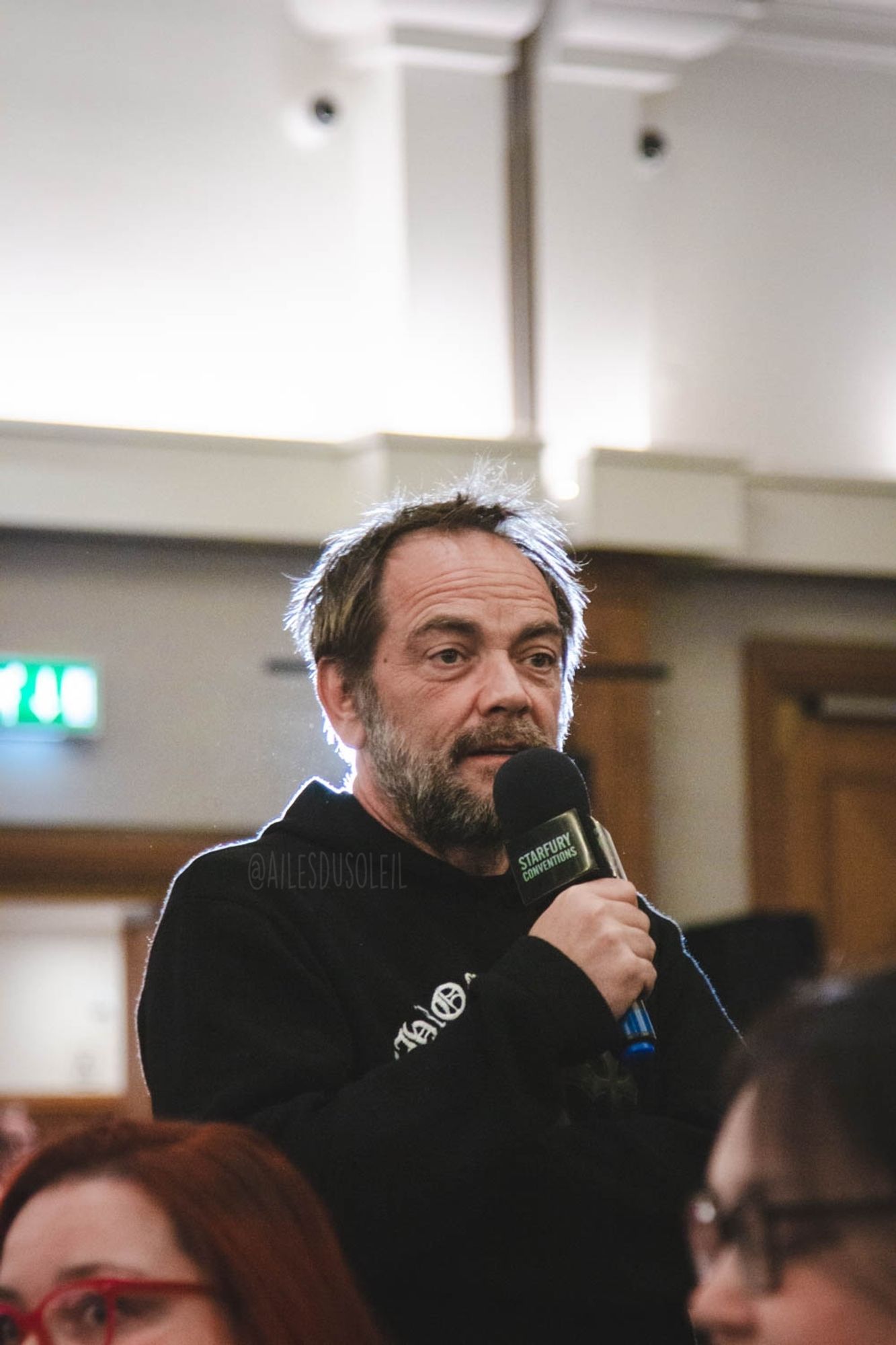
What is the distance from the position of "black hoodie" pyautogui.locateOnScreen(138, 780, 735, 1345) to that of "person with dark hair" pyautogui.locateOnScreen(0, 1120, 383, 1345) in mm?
260

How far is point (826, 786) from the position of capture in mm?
5273

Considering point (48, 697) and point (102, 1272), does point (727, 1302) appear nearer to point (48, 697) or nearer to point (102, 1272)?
point (102, 1272)

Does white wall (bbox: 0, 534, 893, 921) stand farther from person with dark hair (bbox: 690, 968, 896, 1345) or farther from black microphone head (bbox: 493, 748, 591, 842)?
person with dark hair (bbox: 690, 968, 896, 1345)

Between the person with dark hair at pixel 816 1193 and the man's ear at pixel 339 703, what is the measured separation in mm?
994

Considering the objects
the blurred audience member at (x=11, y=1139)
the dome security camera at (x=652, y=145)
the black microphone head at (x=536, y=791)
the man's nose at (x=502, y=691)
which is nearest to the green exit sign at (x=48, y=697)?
the blurred audience member at (x=11, y=1139)

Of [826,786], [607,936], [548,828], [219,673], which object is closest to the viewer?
[607,936]

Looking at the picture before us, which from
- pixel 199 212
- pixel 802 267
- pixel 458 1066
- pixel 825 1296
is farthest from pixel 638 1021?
pixel 802 267

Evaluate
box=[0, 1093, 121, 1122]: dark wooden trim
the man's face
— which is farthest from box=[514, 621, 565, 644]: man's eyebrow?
box=[0, 1093, 121, 1122]: dark wooden trim

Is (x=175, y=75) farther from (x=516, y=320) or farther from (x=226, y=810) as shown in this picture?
(x=226, y=810)

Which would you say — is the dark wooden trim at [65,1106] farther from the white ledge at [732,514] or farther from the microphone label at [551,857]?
the microphone label at [551,857]

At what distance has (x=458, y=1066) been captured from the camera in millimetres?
1392

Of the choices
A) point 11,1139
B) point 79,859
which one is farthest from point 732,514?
point 11,1139

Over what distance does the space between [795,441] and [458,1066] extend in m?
4.26

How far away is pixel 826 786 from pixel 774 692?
1.03 ft
